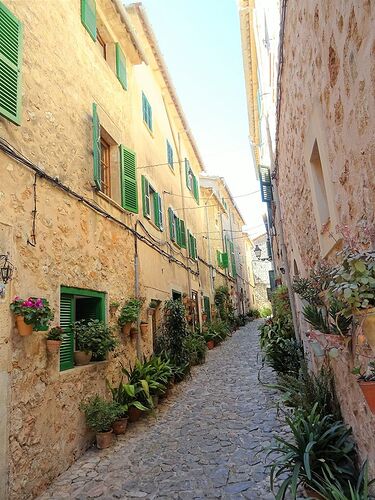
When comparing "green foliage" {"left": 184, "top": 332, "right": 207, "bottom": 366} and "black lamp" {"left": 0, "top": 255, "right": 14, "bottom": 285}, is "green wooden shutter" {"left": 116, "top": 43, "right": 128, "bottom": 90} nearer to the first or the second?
"black lamp" {"left": 0, "top": 255, "right": 14, "bottom": 285}

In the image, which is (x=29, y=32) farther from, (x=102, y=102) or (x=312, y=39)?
(x=312, y=39)

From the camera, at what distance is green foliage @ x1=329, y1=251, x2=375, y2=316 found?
68.9 inches

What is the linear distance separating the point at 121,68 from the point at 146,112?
1900 mm

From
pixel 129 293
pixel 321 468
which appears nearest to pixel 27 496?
pixel 321 468

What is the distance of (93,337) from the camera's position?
5.30 m

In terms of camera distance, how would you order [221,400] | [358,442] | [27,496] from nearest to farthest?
[358,442]
[27,496]
[221,400]

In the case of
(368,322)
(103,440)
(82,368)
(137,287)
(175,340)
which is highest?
(137,287)

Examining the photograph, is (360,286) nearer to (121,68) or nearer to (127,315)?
(127,315)

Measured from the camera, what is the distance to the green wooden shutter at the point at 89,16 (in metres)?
6.55

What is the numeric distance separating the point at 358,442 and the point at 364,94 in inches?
111

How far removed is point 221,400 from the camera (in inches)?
271

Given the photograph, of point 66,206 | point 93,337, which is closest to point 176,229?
point 66,206

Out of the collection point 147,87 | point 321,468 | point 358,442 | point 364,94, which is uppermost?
point 147,87

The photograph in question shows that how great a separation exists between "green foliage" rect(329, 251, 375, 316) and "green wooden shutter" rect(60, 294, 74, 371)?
407 cm
